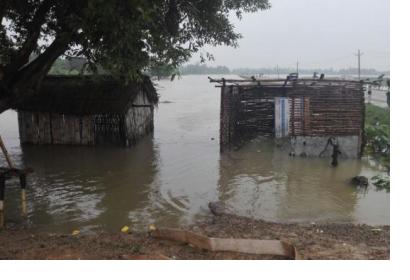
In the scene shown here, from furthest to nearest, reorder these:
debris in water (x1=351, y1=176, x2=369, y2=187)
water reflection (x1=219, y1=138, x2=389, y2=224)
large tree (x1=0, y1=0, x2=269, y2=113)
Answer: debris in water (x1=351, y1=176, x2=369, y2=187) < water reflection (x1=219, y1=138, x2=389, y2=224) < large tree (x1=0, y1=0, x2=269, y2=113)

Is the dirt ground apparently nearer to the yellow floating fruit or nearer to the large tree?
the yellow floating fruit

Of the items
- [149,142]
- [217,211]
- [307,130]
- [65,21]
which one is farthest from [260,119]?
[65,21]

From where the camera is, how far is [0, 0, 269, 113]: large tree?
822 centimetres

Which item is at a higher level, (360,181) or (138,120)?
(138,120)

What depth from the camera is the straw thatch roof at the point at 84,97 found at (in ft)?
57.7

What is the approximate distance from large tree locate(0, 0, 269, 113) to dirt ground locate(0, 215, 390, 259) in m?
3.54

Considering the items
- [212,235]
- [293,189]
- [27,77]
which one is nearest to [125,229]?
[212,235]

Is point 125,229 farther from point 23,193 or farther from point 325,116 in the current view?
point 325,116

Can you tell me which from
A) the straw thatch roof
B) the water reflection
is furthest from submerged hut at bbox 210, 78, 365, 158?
the straw thatch roof

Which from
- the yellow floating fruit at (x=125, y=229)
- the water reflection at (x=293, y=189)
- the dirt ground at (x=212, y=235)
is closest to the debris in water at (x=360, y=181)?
the water reflection at (x=293, y=189)

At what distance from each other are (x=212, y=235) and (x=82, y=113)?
1118 cm

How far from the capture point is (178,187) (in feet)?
42.0

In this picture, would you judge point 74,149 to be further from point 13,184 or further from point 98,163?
point 13,184

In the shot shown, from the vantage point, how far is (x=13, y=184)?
1277 cm
